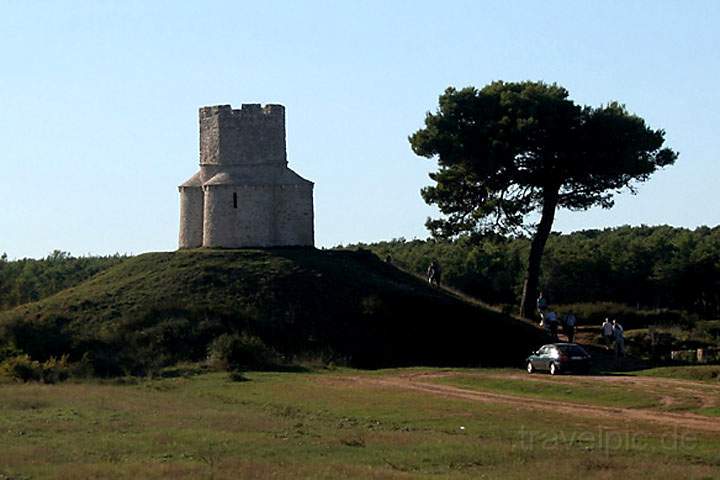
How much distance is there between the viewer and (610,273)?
275 ft

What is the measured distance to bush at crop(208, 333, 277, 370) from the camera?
150 ft

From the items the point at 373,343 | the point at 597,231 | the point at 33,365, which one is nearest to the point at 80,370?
the point at 33,365

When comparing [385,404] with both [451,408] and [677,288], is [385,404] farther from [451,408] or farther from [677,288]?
[677,288]

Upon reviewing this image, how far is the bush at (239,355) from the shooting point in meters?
45.6

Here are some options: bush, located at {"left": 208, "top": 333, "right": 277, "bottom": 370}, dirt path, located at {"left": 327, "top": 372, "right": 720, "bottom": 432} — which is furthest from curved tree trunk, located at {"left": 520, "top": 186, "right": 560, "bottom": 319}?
dirt path, located at {"left": 327, "top": 372, "right": 720, "bottom": 432}

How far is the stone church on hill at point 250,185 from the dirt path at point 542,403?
20521 mm

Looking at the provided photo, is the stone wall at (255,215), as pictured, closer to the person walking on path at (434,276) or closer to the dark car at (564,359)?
the person walking on path at (434,276)

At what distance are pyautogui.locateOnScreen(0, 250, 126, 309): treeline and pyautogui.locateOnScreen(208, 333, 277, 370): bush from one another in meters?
19.7

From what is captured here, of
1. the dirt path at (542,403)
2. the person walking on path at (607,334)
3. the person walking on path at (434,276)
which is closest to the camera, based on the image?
the dirt path at (542,403)

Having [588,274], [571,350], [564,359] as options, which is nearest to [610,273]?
[588,274]

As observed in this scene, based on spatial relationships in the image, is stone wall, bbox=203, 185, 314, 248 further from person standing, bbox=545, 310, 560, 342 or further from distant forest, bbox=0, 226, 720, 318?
person standing, bbox=545, 310, 560, 342

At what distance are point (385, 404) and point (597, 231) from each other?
357ft

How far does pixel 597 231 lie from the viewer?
138 m

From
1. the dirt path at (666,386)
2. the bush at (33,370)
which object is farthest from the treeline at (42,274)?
the dirt path at (666,386)
